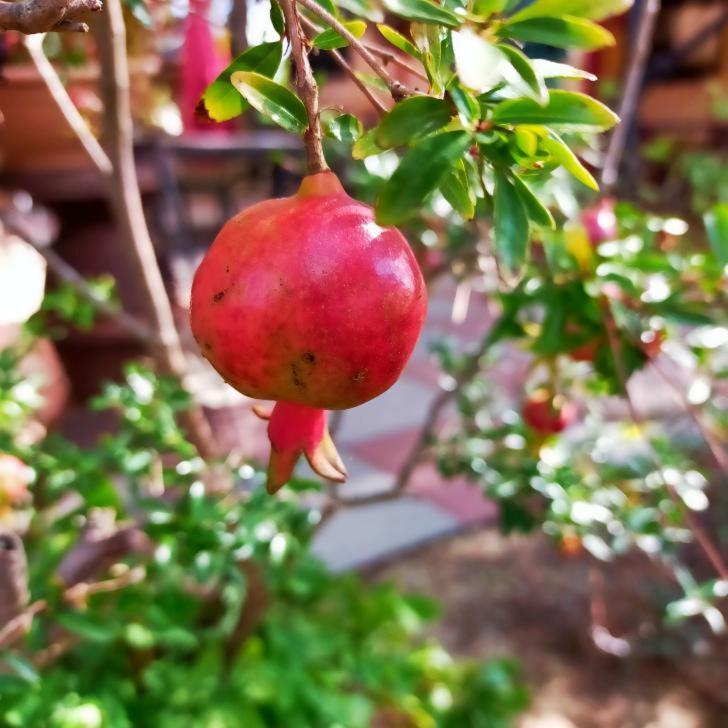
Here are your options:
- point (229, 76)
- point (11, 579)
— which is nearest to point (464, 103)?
point (229, 76)

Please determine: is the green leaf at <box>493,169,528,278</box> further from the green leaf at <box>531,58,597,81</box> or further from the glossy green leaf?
the glossy green leaf

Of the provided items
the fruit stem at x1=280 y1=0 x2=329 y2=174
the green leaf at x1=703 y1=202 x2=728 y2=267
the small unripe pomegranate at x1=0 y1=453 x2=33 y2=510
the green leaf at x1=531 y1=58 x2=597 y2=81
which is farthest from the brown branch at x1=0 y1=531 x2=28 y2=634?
the green leaf at x1=703 y1=202 x2=728 y2=267

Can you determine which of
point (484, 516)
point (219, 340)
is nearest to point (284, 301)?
point (219, 340)

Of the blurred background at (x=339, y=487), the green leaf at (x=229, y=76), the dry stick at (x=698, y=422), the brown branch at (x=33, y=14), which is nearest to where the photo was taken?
the brown branch at (x=33, y=14)

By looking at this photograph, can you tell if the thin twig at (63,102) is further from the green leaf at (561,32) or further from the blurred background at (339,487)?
the green leaf at (561,32)

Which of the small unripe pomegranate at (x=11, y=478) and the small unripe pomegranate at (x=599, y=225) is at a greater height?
the small unripe pomegranate at (x=599, y=225)

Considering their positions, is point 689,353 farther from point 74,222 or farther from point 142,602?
point 74,222

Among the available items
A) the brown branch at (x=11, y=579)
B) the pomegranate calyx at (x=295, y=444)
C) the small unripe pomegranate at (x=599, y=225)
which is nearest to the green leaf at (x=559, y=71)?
the pomegranate calyx at (x=295, y=444)
